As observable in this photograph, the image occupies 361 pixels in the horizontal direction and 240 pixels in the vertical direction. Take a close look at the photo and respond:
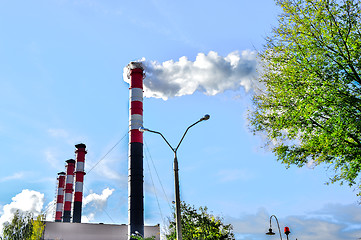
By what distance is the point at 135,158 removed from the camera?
38250 mm

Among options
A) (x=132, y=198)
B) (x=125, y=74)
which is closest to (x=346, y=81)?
(x=132, y=198)

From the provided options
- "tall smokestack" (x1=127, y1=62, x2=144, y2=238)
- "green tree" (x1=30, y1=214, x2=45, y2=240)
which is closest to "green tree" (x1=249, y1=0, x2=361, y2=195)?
"tall smokestack" (x1=127, y1=62, x2=144, y2=238)

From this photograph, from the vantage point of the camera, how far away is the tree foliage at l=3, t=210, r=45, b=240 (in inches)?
1544

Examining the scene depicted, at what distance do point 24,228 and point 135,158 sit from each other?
1505 centimetres

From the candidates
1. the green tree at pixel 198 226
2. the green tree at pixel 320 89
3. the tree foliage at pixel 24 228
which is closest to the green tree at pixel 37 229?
the tree foliage at pixel 24 228

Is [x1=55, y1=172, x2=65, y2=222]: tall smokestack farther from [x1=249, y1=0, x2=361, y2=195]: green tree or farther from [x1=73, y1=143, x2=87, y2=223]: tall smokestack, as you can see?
[x1=249, y1=0, x2=361, y2=195]: green tree

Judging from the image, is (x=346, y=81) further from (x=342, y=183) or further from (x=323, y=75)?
(x=342, y=183)

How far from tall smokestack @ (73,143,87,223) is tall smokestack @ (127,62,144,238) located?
25481 mm

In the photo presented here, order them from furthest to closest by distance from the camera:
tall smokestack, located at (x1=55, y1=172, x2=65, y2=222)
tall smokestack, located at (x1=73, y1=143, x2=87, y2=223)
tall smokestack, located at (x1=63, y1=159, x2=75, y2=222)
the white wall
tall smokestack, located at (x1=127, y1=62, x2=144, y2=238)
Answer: tall smokestack, located at (x1=55, y1=172, x2=65, y2=222), tall smokestack, located at (x1=63, y1=159, x2=75, y2=222), tall smokestack, located at (x1=73, y1=143, x2=87, y2=223), the white wall, tall smokestack, located at (x1=127, y1=62, x2=144, y2=238)

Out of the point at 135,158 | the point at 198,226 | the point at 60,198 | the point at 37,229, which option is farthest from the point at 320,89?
the point at 60,198

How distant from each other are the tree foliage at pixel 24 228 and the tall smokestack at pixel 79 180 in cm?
1788

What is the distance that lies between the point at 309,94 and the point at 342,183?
545 centimetres

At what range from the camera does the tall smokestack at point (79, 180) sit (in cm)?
5928

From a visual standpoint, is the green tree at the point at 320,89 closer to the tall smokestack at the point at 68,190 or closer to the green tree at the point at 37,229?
the green tree at the point at 37,229
